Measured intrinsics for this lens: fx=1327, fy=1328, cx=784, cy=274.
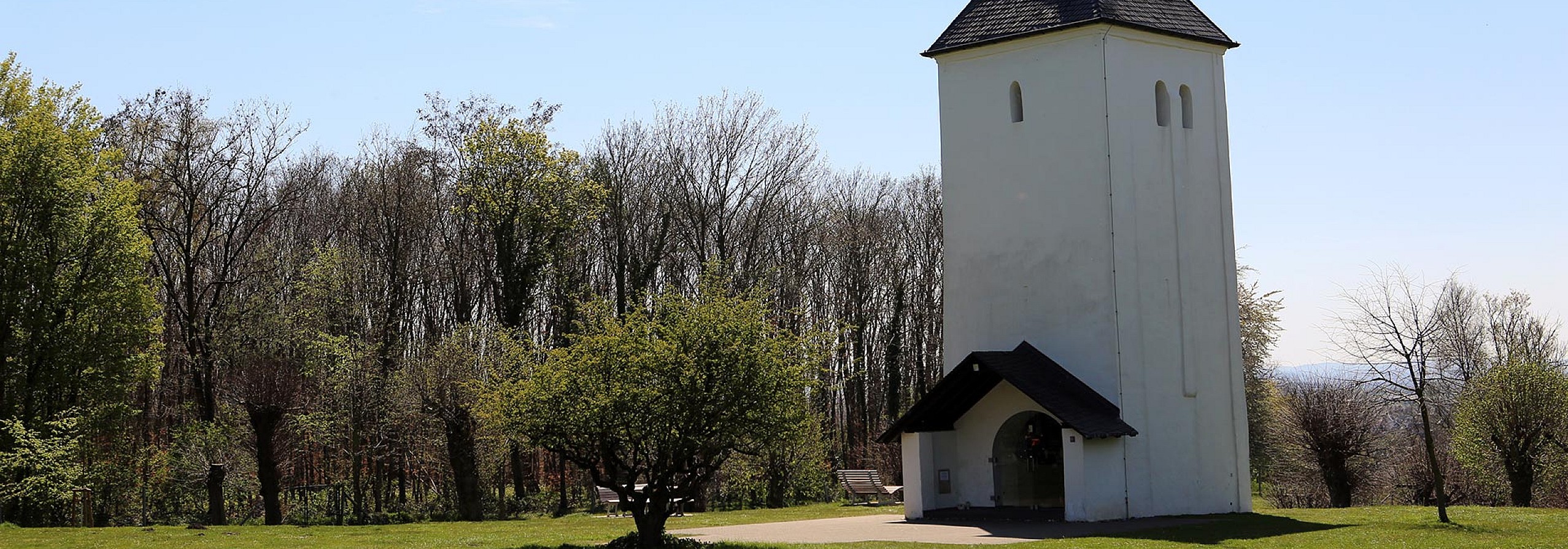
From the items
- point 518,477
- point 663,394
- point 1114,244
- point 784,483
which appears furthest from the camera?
point 518,477

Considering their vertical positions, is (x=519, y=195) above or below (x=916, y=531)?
above

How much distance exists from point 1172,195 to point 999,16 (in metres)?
5.16

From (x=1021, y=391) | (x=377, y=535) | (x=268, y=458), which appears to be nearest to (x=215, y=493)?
(x=268, y=458)

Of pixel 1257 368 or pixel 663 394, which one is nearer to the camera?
pixel 663 394

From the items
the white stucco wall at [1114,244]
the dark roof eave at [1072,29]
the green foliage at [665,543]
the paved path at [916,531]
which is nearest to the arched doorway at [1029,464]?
the white stucco wall at [1114,244]

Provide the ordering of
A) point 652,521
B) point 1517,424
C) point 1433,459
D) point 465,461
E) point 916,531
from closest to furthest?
point 652,521 → point 1433,459 → point 916,531 → point 465,461 → point 1517,424

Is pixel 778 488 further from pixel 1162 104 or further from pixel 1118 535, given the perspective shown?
pixel 1118 535

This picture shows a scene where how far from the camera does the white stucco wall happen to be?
25.6 metres

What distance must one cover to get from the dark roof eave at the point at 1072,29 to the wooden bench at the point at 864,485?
12609 millimetres

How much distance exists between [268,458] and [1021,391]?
1675 centimetres

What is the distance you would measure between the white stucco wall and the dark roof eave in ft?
0.58

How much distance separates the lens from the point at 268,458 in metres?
29.6

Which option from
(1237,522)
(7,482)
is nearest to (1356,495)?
(1237,522)

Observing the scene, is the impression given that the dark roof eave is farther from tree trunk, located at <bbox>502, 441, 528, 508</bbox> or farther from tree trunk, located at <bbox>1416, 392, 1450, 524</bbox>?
tree trunk, located at <bbox>502, 441, 528, 508</bbox>
